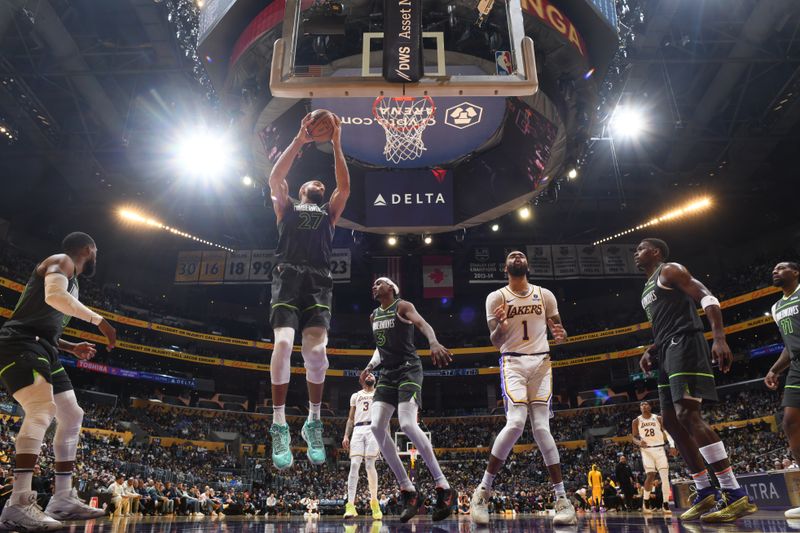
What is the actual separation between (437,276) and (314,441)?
25383mm

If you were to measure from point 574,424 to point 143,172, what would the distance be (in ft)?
92.4

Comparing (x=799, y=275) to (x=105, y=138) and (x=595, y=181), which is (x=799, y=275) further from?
(x=105, y=138)

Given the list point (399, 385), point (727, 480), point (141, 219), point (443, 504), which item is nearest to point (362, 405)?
point (399, 385)

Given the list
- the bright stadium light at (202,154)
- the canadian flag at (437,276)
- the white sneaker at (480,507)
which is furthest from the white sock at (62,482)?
the canadian flag at (437,276)

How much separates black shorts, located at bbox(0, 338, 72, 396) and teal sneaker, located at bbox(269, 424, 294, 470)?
71.6 inches

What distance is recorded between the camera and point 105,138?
2117cm

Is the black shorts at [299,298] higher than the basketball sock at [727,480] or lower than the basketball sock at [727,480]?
higher

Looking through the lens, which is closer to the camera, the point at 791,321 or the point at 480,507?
the point at 480,507

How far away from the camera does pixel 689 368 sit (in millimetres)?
4629

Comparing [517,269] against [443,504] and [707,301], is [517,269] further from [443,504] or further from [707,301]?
[443,504]

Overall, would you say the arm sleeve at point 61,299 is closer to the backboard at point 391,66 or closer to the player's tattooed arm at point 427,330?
the backboard at point 391,66

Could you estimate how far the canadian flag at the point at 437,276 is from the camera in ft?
97.6

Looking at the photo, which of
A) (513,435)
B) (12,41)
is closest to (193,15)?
(12,41)

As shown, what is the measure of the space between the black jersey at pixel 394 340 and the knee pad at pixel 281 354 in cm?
147
